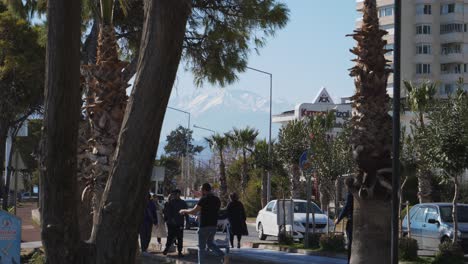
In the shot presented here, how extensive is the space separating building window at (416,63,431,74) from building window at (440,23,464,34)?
4.15 m

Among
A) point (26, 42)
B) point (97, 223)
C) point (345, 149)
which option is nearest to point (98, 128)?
point (97, 223)

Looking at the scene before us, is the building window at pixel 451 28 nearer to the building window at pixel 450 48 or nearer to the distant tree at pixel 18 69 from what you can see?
the building window at pixel 450 48

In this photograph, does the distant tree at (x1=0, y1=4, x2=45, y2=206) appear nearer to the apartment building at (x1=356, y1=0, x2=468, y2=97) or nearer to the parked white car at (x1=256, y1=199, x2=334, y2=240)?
the parked white car at (x1=256, y1=199, x2=334, y2=240)

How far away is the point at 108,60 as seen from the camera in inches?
599

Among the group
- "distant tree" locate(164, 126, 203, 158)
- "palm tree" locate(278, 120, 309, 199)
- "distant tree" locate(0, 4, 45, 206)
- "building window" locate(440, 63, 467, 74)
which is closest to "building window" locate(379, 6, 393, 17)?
"building window" locate(440, 63, 467, 74)

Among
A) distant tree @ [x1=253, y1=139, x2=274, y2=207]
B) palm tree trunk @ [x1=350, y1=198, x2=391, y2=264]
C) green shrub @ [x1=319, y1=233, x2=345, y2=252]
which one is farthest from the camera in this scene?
distant tree @ [x1=253, y1=139, x2=274, y2=207]

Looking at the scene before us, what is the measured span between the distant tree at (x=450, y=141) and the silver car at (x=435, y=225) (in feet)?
6.47

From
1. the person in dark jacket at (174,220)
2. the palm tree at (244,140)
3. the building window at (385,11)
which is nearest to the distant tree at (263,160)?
the palm tree at (244,140)

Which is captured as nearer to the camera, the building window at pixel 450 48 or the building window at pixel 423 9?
the building window at pixel 450 48

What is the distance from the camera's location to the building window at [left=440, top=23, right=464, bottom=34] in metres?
87.2

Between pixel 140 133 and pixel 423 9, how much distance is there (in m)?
84.7

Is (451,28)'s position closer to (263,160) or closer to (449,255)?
(263,160)

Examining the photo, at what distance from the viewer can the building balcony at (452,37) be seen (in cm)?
8686

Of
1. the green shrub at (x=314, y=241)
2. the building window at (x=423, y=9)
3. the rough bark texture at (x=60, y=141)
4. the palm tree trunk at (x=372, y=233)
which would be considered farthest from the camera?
the building window at (x=423, y=9)
